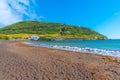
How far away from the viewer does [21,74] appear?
45.1 feet

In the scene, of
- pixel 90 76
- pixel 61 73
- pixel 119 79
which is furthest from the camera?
pixel 61 73

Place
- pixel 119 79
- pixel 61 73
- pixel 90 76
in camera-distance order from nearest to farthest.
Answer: pixel 119 79 → pixel 90 76 → pixel 61 73

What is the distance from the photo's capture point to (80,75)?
13602 mm

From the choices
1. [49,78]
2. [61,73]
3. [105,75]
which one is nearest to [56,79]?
[49,78]

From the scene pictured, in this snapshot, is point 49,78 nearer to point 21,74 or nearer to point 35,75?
point 35,75

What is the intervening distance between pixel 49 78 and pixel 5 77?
313 centimetres

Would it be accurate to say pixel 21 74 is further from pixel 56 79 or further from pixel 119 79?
pixel 119 79

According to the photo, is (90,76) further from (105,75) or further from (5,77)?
(5,77)

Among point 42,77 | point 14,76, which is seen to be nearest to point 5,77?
point 14,76

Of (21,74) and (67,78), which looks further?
(21,74)

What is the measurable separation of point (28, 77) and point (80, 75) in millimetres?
3852

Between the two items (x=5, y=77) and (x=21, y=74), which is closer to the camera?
(x=5, y=77)

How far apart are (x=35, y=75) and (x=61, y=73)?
2.08m

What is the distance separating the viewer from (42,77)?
13.0 meters
